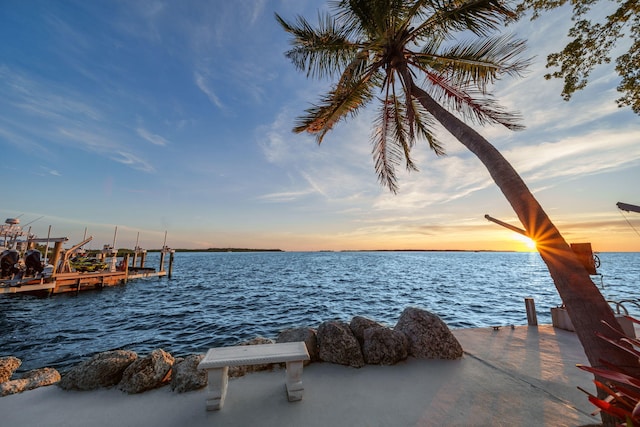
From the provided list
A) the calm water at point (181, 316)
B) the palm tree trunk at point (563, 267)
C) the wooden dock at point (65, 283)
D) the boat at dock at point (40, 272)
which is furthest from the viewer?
the boat at dock at point (40, 272)

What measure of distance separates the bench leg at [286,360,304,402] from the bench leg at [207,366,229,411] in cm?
95

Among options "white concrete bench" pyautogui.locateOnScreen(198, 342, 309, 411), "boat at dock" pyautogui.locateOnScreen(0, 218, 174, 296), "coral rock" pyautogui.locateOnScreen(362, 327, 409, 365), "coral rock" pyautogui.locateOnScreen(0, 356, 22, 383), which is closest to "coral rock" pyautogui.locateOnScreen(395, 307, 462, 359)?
"coral rock" pyautogui.locateOnScreen(362, 327, 409, 365)

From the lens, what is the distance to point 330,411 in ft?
11.6

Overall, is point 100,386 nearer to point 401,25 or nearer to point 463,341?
point 463,341

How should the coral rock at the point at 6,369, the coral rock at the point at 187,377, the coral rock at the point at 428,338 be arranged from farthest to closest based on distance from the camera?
the coral rock at the point at 428,338
the coral rock at the point at 6,369
the coral rock at the point at 187,377

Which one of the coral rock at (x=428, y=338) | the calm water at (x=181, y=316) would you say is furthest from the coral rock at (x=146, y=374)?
the calm water at (x=181, y=316)

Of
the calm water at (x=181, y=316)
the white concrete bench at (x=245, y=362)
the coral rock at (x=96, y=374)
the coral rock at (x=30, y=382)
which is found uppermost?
the white concrete bench at (x=245, y=362)

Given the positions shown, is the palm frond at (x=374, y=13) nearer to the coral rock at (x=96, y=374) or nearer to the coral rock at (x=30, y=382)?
the coral rock at (x=96, y=374)

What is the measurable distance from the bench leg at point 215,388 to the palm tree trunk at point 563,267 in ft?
14.0

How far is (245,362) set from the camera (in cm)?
362

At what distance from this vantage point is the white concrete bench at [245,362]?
3.60 m

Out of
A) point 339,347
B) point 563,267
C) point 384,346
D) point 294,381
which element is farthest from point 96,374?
point 563,267

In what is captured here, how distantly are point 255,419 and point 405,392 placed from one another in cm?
225

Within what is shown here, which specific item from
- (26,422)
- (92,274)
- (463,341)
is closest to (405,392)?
(463,341)
